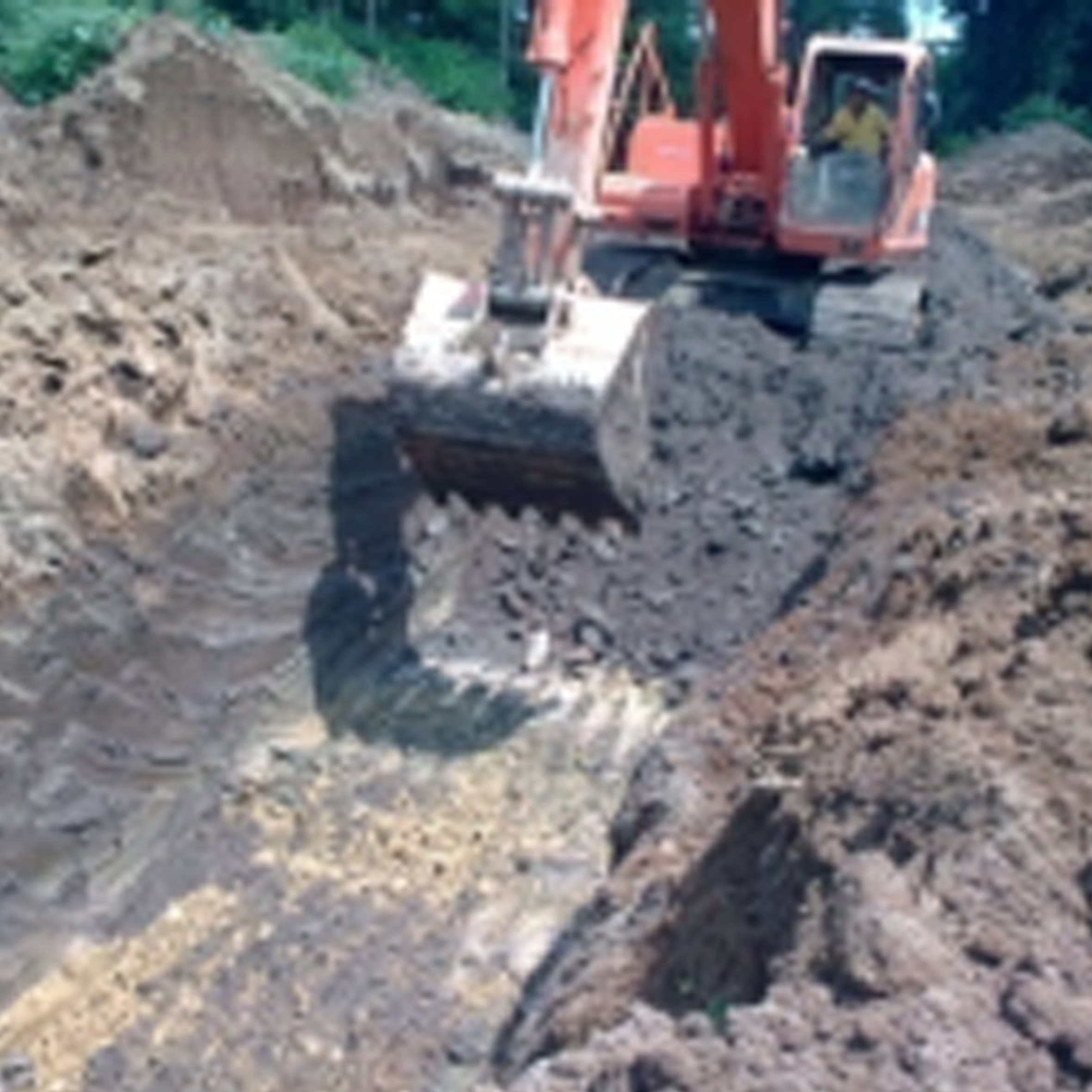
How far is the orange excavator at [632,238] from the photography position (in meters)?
7.16

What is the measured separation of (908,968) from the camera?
3539 millimetres

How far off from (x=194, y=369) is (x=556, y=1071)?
18.0 feet

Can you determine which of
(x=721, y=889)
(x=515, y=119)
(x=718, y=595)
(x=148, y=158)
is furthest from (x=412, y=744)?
(x=515, y=119)

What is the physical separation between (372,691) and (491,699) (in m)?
0.61

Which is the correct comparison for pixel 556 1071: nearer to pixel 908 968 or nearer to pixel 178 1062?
pixel 908 968

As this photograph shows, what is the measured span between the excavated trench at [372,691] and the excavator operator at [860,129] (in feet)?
4.43

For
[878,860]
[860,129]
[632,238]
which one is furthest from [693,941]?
[632,238]

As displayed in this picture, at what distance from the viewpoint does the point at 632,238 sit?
1130 cm

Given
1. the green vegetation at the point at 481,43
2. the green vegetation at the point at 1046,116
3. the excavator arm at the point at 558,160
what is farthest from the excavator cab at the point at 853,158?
the green vegetation at the point at 1046,116

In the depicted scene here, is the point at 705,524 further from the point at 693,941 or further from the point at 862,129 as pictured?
the point at 693,941

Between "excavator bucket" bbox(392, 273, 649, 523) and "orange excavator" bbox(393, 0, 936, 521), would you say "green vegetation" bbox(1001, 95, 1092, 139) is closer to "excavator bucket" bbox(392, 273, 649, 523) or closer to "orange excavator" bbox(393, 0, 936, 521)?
"orange excavator" bbox(393, 0, 936, 521)

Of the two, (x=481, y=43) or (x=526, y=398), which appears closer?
(x=526, y=398)

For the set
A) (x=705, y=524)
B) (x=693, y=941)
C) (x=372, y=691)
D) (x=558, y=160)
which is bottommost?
(x=372, y=691)

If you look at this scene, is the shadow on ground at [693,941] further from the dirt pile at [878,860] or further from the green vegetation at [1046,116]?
the green vegetation at [1046,116]
